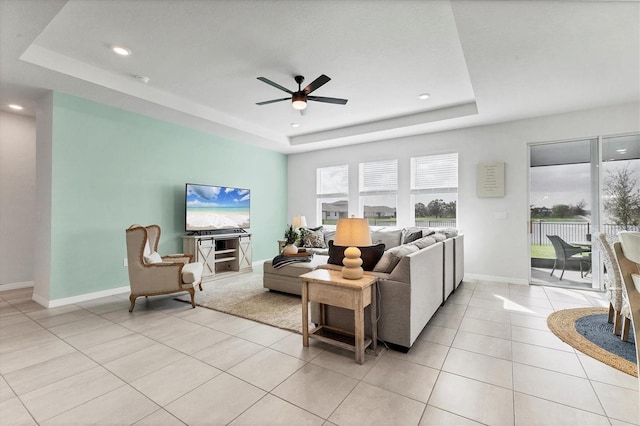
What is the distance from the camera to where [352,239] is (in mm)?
2355

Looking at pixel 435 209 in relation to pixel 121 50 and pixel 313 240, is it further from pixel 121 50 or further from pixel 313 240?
pixel 121 50

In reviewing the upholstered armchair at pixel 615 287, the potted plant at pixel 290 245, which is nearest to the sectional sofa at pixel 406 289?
the potted plant at pixel 290 245

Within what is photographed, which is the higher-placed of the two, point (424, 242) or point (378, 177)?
point (378, 177)

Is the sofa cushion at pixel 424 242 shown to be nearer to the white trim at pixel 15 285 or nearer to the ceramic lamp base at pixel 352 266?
the ceramic lamp base at pixel 352 266

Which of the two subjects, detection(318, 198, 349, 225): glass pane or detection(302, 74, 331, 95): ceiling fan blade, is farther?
detection(318, 198, 349, 225): glass pane

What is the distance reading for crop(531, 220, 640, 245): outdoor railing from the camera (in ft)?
13.6

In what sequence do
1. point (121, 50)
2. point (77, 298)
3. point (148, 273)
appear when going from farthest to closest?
point (77, 298), point (148, 273), point (121, 50)

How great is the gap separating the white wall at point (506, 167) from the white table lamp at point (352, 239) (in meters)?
3.55

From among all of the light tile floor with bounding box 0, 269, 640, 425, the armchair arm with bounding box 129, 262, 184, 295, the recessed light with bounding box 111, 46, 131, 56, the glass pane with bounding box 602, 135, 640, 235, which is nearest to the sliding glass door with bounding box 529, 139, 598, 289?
the glass pane with bounding box 602, 135, 640, 235

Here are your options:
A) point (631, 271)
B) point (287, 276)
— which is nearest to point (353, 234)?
point (631, 271)

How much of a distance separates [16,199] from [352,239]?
5.56 m

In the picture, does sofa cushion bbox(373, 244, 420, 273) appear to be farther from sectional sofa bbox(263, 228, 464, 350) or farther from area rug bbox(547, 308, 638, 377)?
area rug bbox(547, 308, 638, 377)

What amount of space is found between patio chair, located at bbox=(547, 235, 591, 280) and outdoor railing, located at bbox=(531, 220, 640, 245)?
0.07m

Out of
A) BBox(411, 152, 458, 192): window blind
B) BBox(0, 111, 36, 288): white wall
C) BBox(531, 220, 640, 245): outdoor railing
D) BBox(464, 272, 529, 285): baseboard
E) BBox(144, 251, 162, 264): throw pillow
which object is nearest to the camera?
BBox(144, 251, 162, 264): throw pillow
